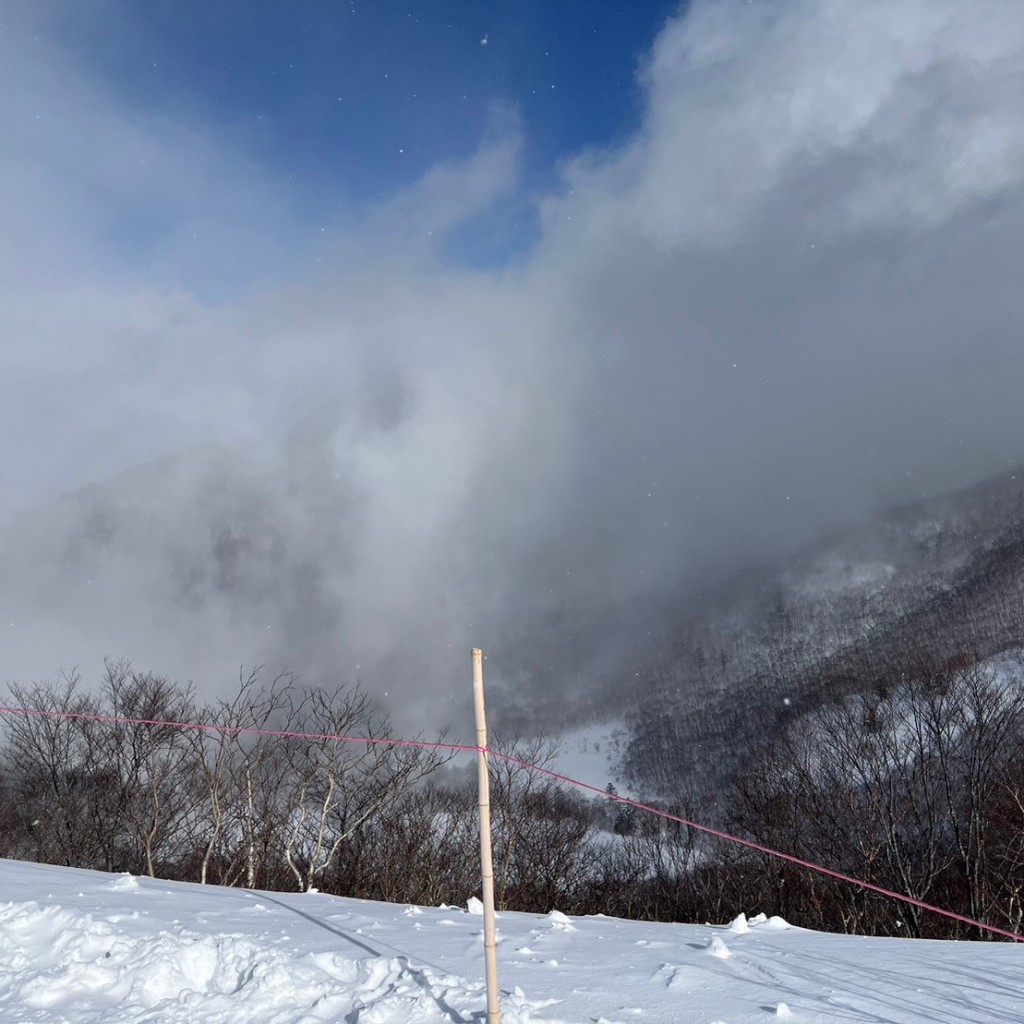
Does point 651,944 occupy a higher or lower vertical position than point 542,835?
lower

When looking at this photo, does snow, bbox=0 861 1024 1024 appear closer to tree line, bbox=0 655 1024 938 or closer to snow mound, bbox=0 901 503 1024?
snow mound, bbox=0 901 503 1024

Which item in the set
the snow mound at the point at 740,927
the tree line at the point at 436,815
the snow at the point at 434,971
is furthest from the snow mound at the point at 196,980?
the tree line at the point at 436,815

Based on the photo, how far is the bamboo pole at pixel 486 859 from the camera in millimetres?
5164

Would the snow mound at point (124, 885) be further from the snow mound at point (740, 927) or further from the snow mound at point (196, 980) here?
the snow mound at point (740, 927)

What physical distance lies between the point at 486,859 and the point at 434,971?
83.1 inches

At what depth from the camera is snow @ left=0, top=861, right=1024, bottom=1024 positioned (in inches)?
229

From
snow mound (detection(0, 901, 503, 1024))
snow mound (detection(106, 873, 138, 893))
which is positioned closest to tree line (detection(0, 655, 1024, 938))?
snow mound (detection(106, 873, 138, 893))

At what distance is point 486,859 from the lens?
5383mm

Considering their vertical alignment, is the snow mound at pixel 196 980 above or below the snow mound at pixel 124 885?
below

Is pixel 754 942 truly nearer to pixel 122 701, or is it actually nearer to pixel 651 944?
pixel 651 944

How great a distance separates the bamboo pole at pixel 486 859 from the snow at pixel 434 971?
588 millimetres

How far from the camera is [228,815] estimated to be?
25984 mm

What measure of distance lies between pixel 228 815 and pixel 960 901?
29.8m

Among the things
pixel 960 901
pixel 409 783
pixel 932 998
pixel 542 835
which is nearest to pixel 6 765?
pixel 409 783
